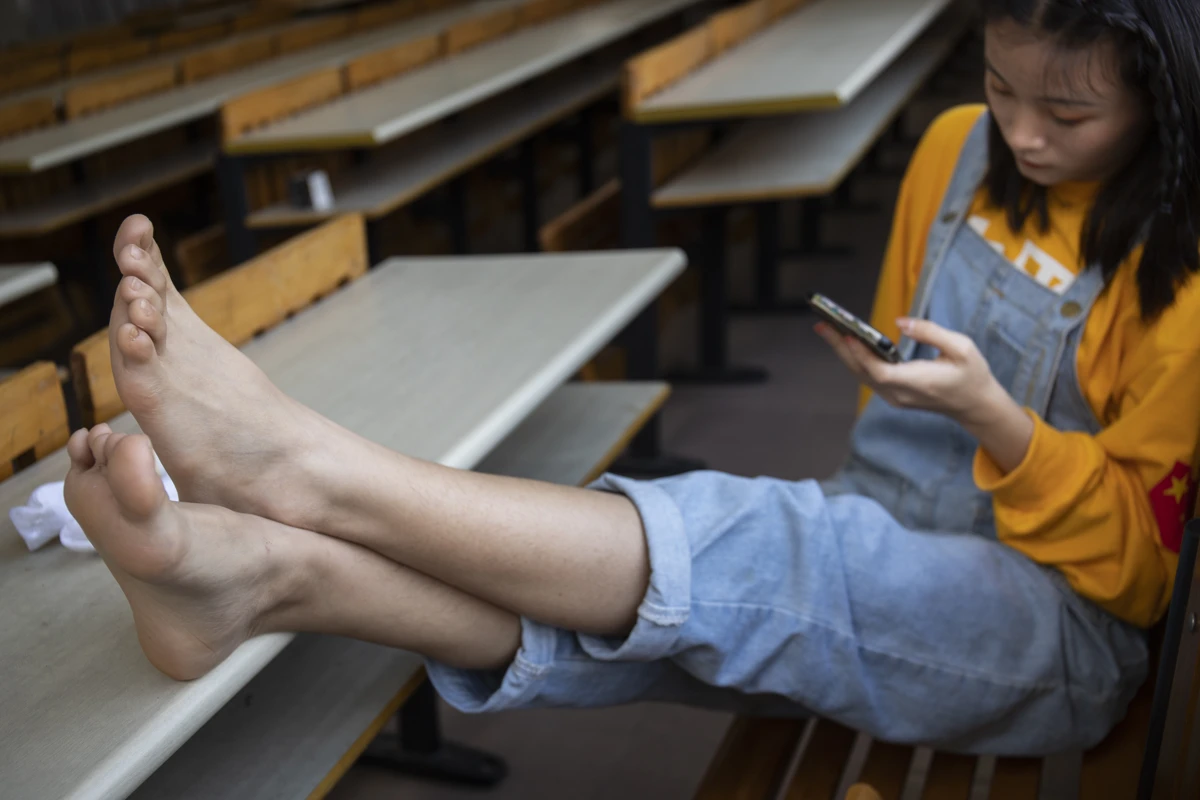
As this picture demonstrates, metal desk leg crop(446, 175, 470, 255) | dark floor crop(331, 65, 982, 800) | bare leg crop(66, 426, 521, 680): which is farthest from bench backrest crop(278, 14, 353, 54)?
bare leg crop(66, 426, 521, 680)

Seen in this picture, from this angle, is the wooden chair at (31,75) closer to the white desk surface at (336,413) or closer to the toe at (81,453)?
the white desk surface at (336,413)

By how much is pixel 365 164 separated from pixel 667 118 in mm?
1122

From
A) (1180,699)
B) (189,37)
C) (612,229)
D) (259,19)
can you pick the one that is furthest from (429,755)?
(259,19)

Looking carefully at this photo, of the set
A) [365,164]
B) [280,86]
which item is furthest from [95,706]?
[365,164]

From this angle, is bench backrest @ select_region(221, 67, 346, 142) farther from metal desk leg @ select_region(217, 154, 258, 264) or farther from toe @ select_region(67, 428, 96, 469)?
toe @ select_region(67, 428, 96, 469)

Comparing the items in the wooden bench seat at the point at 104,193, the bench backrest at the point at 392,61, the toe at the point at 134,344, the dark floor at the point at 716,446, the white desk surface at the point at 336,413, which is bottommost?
the dark floor at the point at 716,446

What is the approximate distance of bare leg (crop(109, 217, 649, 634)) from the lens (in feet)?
3.12

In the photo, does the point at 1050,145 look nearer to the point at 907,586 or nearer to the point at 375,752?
the point at 907,586

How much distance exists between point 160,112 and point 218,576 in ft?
9.51

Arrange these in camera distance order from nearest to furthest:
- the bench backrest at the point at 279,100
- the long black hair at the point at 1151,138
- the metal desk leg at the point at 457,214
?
the long black hair at the point at 1151,138
the bench backrest at the point at 279,100
the metal desk leg at the point at 457,214

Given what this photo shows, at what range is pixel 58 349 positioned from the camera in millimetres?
3438

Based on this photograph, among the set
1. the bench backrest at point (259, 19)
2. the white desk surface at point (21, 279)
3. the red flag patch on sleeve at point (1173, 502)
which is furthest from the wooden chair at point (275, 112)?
the bench backrest at point (259, 19)

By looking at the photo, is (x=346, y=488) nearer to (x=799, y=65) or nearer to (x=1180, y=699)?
(x=1180, y=699)

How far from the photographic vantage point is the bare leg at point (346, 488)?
951 millimetres
